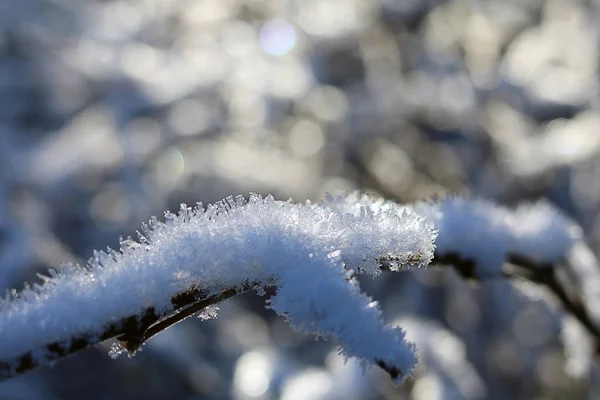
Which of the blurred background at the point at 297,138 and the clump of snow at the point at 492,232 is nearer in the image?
the clump of snow at the point at 492,232

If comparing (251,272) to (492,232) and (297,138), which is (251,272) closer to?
(492,232)

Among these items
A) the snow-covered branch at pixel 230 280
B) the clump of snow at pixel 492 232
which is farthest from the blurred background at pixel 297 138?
the snow-covered branch at pixel 230 280

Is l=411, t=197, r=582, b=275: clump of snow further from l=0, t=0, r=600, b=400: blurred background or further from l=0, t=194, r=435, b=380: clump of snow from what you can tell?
l=0, t=0, r=600, b=400: blurred background

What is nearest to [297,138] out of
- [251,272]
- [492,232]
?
[492,232]

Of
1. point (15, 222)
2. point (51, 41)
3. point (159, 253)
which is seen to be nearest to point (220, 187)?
point (15, 222)

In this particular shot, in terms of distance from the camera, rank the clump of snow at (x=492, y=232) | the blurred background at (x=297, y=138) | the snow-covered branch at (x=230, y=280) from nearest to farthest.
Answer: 1. the snow-covered branch at (x=230, y=280)
2. the clump of snow at (x=492, y=232)
3. the blurred background at (x=297, y=138)

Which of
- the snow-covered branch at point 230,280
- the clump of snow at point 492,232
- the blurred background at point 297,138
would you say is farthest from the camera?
the blurred background at point 297,138

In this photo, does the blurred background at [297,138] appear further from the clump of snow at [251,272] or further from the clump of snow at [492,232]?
the clump of snow at [251,272]
